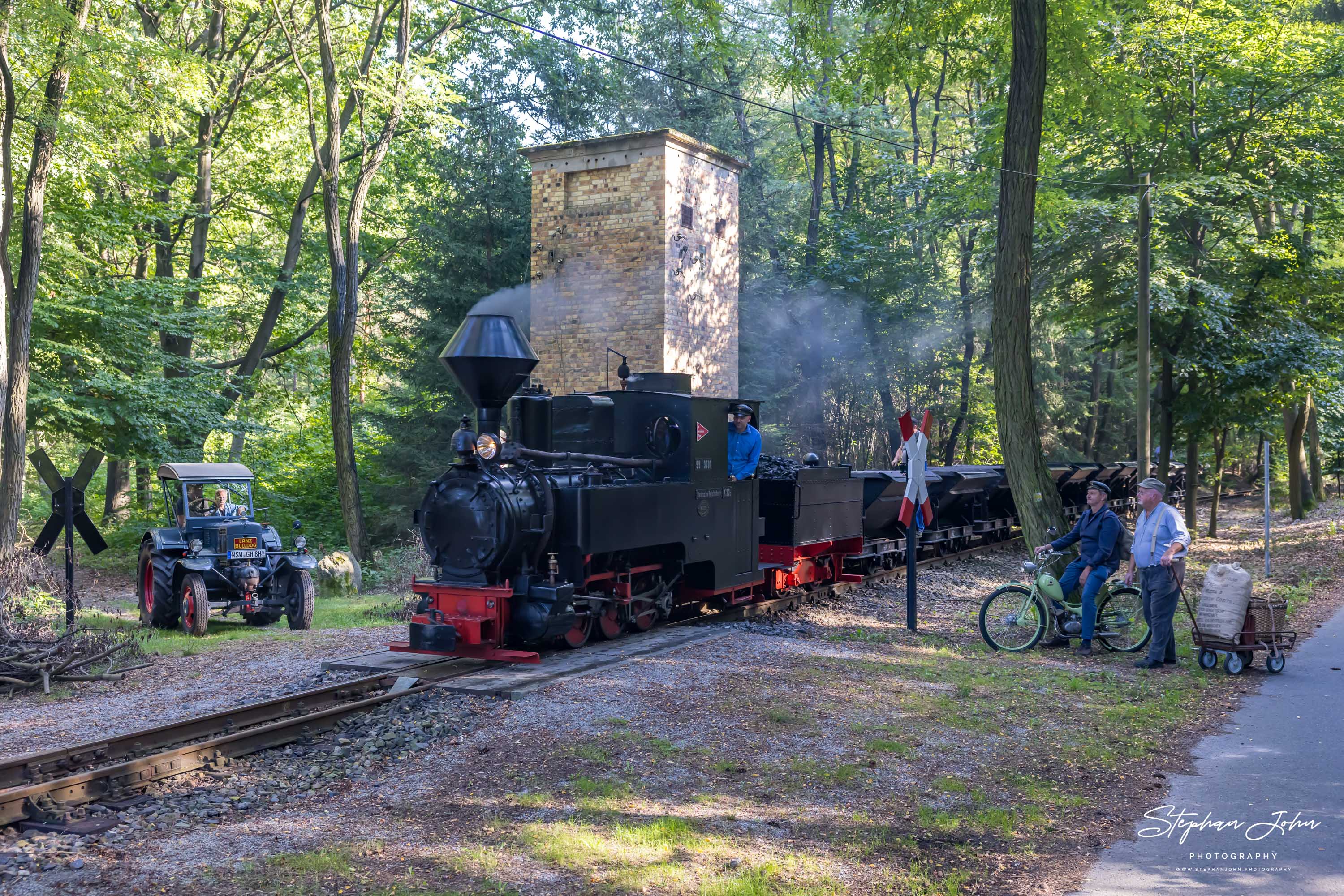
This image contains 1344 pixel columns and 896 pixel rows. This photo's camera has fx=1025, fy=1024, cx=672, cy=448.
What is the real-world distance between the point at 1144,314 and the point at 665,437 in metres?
9.78

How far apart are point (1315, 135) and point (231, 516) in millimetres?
19136

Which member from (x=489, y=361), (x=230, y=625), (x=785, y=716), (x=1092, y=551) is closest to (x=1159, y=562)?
(x=1092, y=551)

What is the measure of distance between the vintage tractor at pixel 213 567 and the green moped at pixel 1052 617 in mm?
8046

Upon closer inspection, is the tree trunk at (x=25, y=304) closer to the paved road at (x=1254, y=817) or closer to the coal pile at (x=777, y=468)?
the coal pile at (x=777, y=468)

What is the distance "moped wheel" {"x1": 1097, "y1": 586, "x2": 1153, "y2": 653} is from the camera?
9953 millimetres

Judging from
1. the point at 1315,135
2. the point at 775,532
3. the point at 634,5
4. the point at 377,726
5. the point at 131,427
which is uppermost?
the point at 634,5

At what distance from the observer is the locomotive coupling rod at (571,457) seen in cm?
907

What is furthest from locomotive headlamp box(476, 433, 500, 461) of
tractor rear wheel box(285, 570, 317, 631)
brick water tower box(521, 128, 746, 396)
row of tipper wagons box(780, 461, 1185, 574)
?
brick water tower box(521, 128, 746, 396)

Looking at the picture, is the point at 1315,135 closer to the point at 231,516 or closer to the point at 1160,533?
the point at 1160,533

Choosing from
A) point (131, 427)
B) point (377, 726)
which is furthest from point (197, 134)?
point (377, 726)

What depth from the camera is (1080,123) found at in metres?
19.2

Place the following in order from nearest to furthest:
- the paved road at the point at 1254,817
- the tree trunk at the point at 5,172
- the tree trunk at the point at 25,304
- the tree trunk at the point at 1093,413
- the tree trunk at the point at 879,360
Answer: the paved road at the point at 1254,817 < the tree trunk at the point at 5,172 < the tree trunk at the point at 25,304 < the tree trunk at the point at 879,360 < the tree trunk at the point at 1093,413

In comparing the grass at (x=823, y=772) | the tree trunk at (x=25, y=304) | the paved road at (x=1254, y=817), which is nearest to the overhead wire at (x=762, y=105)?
the tree trunk at (x=25, y=304)

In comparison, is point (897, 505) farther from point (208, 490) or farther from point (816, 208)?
point (816, 208)
